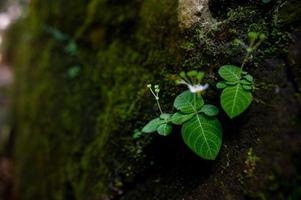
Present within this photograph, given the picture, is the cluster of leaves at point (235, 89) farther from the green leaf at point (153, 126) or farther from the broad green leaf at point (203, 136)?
the green leaf at point (153, 126)

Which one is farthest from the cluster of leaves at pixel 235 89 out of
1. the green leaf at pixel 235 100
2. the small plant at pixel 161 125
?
the small plant at pixel 161 125

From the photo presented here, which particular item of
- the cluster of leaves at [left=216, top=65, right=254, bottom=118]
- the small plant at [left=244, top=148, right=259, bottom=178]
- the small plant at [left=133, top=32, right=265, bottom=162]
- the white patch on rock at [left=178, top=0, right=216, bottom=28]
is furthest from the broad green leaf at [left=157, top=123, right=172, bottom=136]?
the white patch on rock at [left=178, top=0, right=216, bottom=28]

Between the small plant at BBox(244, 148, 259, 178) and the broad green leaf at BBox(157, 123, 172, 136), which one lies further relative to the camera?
the broad green leaf at BBox(157, 123, 172, 136)

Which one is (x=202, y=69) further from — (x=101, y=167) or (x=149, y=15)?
(x=101, y=167)

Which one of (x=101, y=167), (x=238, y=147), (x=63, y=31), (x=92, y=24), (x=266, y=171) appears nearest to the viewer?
(x=266, y=171)

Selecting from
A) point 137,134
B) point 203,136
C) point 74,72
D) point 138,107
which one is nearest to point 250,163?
point 203,136

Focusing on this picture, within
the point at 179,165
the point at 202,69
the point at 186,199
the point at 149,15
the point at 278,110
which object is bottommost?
the point at 186,199

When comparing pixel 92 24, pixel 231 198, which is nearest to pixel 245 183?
pixel 231 198

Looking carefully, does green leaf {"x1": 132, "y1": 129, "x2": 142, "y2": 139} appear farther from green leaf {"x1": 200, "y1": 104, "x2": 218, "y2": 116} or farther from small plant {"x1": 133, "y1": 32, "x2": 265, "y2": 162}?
green leaf {"x1": 200, "y1": 104, "x2": 218, "y2": 116}
